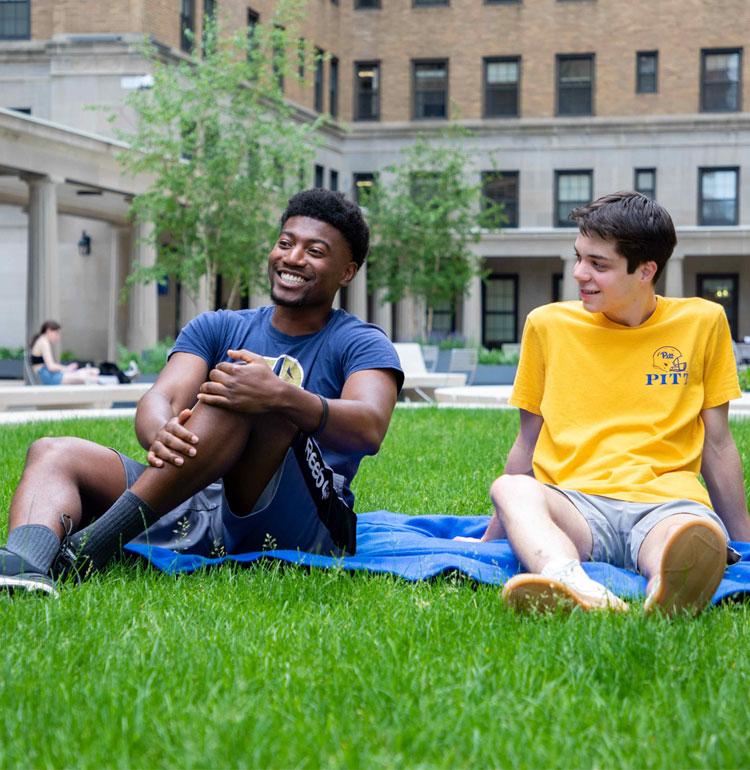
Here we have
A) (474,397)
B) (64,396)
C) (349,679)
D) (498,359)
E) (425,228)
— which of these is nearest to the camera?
(349,679)

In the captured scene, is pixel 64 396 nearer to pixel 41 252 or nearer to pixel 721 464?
pixel 41 252

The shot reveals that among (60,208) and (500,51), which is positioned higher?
(500,51)

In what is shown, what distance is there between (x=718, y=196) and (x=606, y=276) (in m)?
37.6

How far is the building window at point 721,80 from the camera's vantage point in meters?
39.3

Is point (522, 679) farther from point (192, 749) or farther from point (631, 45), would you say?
point (631, 45)

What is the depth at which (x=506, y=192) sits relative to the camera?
4106cm

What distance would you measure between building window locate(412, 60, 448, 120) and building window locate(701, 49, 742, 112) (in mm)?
8360

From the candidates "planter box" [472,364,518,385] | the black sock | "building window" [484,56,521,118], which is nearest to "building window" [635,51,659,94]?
"building window" [484,56,521,118]

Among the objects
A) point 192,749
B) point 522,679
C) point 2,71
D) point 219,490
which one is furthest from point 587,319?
point 2,71

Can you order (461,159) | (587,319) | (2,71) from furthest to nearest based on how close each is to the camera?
(461,159)
(2,71)
(587,319)

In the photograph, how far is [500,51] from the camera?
1588 inches

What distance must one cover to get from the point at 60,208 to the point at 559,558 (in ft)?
82.5

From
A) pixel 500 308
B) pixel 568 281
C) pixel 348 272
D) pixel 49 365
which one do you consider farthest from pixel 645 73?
pixel 348 272

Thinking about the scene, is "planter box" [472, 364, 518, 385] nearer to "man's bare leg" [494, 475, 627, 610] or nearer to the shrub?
the shrub
